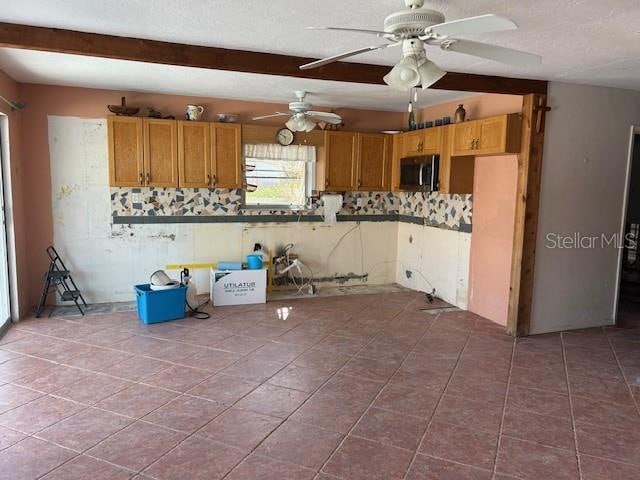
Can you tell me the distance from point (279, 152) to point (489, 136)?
261 cm

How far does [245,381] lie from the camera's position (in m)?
3.39

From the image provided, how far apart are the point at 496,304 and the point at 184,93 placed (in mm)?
4204

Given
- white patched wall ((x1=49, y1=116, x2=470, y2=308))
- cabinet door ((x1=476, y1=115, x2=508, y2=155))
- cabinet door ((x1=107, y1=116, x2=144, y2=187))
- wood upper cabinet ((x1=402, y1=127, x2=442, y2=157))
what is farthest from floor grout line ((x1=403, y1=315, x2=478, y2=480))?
cabinet door ((x1=107, y1=116, x2=144, y2=187))

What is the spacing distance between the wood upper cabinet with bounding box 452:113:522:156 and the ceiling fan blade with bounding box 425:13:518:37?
246 cm

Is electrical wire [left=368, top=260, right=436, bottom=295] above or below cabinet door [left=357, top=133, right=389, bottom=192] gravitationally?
below

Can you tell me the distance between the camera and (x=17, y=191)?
4.73 m

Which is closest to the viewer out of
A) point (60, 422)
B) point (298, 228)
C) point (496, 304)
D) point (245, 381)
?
point (60, 422)

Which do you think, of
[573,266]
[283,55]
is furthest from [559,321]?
[283,55]

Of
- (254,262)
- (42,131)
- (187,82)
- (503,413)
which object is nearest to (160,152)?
(187,82)

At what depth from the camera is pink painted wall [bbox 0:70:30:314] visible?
4539 millimetres

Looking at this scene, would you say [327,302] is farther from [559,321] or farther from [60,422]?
[60,422]

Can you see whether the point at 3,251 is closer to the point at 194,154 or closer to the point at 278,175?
the point at 194,154

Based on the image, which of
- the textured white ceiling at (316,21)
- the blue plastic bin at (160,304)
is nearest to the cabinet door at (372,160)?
the textured white ceiling at (316,21)

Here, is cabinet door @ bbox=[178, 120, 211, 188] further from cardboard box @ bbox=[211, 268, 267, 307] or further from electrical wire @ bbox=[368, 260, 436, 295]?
electrical wire @ bbox=[368, 260, 436, 295]
